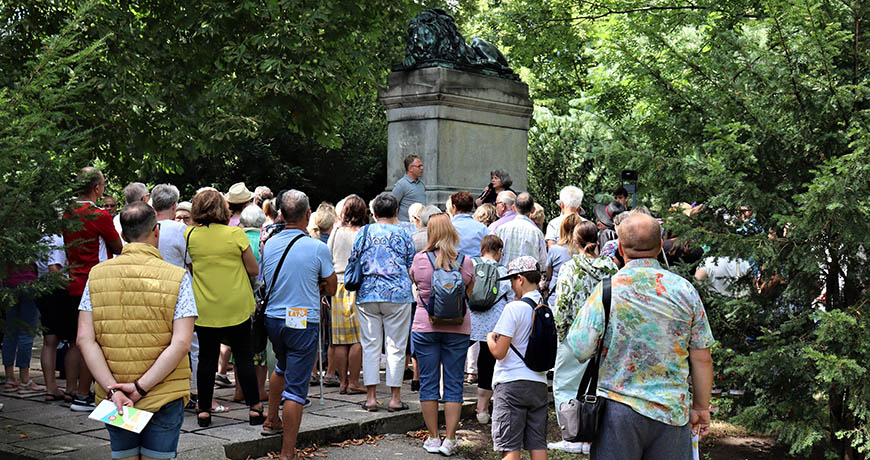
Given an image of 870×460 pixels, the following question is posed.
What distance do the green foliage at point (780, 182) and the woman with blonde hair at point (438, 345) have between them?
1458 millimetres

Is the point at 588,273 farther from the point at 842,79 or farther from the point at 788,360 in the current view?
the point at 842,79

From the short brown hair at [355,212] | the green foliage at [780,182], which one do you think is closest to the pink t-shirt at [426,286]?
the short brown hair at [355,212]

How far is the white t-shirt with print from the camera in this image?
595 centimetres

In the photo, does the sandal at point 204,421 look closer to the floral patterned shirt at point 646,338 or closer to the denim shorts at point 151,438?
the denim shorts at point 151,438

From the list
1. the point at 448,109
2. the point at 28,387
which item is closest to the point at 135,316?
the point at 28,387

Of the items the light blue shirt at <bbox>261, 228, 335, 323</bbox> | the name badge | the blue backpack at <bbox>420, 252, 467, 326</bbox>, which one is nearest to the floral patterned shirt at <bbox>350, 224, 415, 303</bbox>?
the blue backpack at <bbox>420, 252, 467, 326</bbox>

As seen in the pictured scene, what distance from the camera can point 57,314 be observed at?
25.6 feet

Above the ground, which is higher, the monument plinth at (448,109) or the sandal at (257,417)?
the monument plinth at (448,109)

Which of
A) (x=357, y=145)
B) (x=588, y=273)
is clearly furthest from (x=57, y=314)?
(x=357, y=145)

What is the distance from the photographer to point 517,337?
6035 mm

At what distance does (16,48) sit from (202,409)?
27.1ft

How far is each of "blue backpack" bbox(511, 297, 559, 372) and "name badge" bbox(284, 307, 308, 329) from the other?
1682 millimetres

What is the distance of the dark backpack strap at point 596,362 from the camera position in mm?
4238

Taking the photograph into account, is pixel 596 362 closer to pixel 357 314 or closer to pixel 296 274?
pixel 296 274
